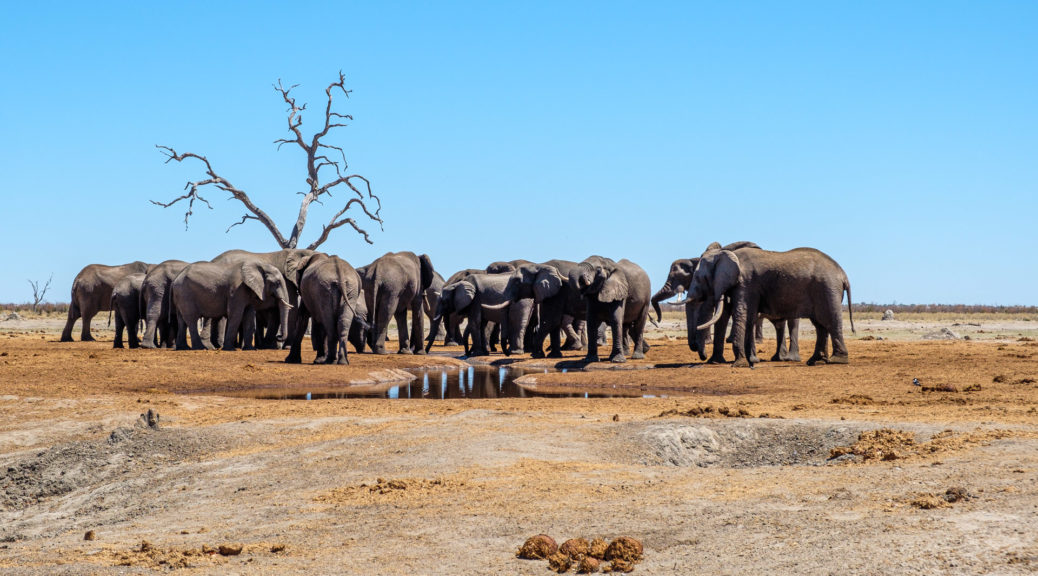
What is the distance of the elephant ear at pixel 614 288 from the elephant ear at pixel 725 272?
3245 millimetres

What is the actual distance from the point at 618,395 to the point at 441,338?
2528 centimetres

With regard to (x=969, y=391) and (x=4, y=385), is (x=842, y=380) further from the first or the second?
(x=4, y=385)

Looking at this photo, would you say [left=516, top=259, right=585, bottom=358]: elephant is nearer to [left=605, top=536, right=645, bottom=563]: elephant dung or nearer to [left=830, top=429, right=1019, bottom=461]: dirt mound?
[left=830, top=429, right=1019, bottom=461]: dirt mound

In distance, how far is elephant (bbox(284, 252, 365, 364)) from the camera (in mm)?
24422

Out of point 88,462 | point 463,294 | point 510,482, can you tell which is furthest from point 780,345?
point 88,462

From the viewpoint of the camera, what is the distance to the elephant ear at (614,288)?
87.8ft

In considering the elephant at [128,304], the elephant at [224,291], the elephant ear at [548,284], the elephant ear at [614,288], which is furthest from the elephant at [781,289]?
the elephant at [128,304]

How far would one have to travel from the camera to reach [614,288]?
26891 millimetres

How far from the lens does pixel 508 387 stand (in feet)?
73.7

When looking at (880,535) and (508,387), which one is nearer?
(880,535)

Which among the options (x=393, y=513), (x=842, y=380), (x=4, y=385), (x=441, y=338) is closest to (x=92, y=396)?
(x=4, y=385)

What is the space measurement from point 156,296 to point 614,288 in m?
13.7

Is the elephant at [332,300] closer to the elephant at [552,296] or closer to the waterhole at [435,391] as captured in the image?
the waterhole at [435,391]

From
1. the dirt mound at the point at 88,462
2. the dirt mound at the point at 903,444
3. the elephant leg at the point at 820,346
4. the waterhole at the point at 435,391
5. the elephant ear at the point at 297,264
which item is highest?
the elephant ear at the point at 297,264
